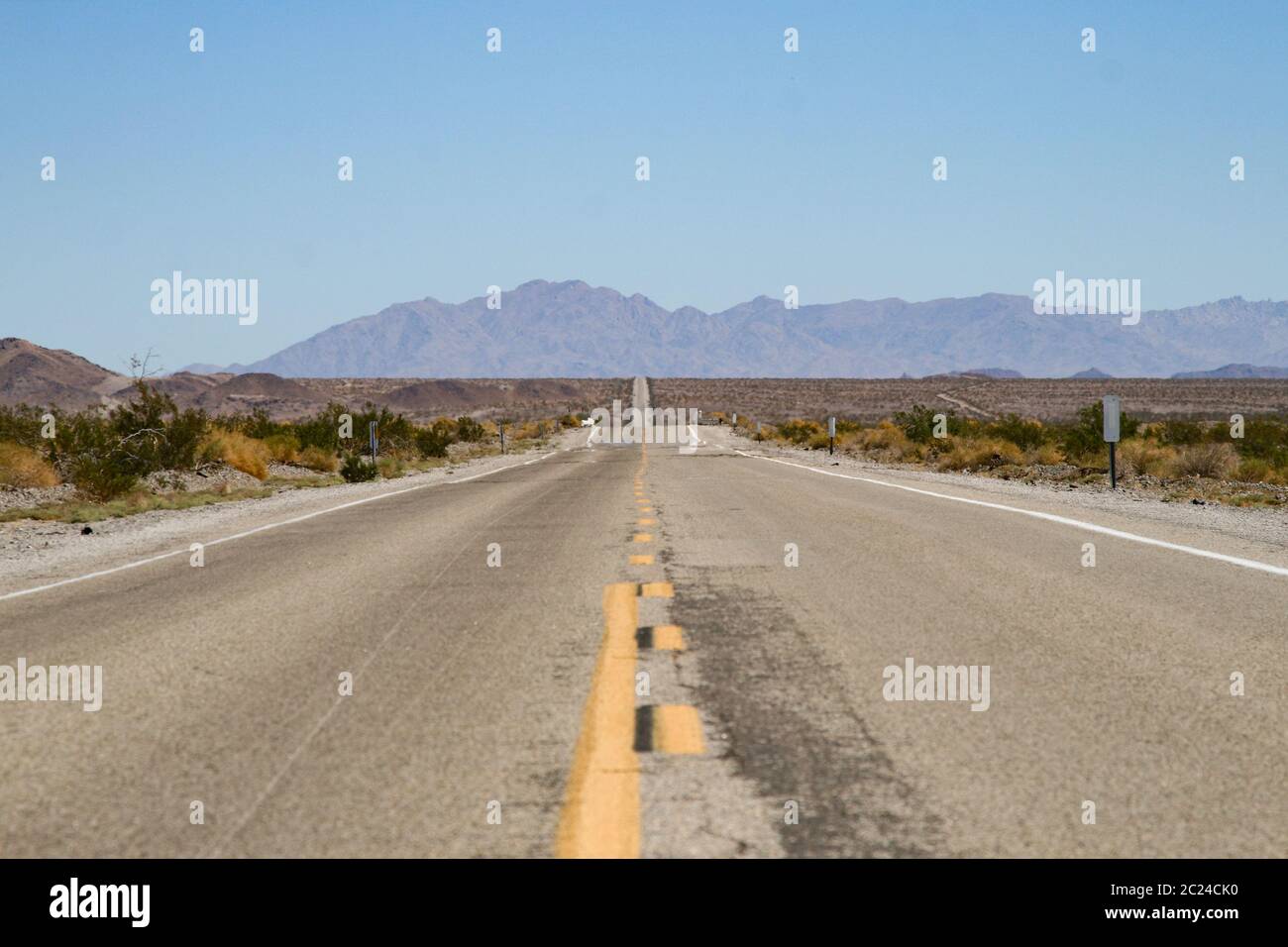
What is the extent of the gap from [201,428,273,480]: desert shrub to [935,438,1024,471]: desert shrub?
56.7 feet

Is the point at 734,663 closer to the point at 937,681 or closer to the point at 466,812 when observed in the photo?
the point at 937,681

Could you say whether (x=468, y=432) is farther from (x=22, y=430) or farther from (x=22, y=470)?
(x=22, y=470)

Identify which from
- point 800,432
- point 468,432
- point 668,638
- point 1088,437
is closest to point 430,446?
point 468,432

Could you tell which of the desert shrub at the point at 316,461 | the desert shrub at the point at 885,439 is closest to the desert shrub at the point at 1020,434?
the desert shrub at the point at 885,439

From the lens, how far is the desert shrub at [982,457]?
3097cm

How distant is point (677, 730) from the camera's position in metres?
5.02

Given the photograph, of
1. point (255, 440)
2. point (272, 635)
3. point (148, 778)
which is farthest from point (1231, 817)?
point (255, 440)

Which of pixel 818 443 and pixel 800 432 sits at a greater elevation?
pixel 800 432

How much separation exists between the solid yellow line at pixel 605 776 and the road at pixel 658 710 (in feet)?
0.06

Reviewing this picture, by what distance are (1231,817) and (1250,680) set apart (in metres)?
2.09

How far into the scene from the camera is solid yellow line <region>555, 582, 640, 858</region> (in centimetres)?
373

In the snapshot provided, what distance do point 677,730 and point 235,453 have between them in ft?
86.2

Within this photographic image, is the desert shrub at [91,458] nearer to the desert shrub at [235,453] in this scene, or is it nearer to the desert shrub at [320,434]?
the desert shrub at [235,453]
